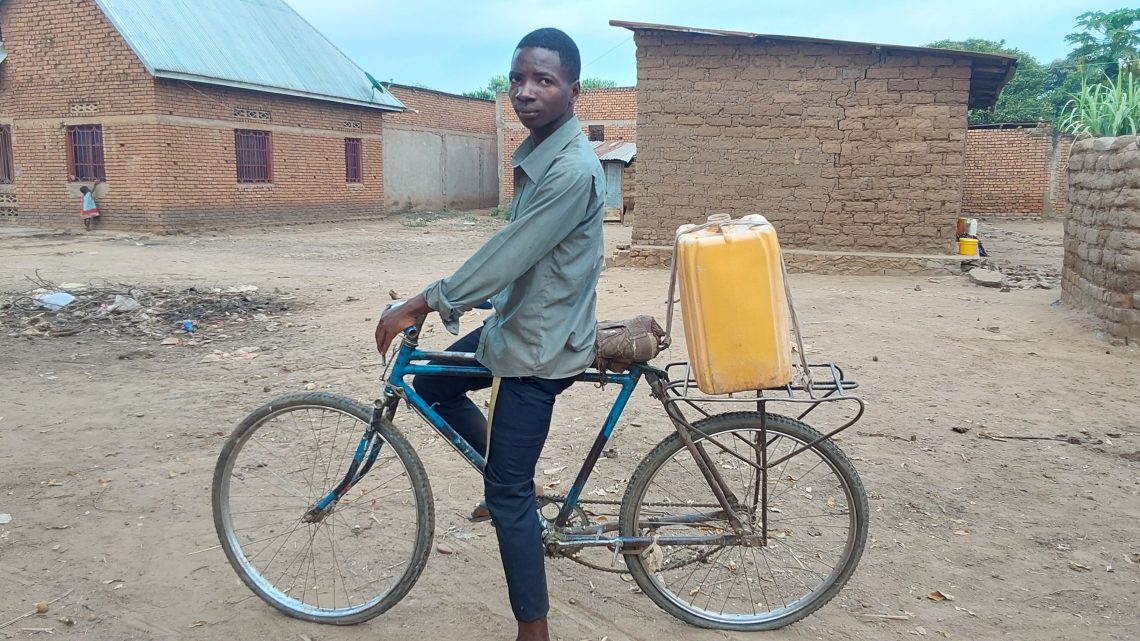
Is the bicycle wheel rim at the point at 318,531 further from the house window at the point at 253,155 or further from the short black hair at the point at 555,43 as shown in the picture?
the house window at the point at 253,155

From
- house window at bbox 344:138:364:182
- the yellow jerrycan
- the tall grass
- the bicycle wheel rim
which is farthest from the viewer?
house window at bbox 344:138:364:182

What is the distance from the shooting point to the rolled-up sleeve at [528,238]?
6.57ft

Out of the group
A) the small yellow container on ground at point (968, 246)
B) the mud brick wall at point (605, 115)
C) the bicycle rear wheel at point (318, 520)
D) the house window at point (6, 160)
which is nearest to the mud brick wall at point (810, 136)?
the small yellow container on ground at point (968, 246)

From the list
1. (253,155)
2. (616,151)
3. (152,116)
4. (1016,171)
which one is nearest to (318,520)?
(152,116)

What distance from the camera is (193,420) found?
452 centimetres

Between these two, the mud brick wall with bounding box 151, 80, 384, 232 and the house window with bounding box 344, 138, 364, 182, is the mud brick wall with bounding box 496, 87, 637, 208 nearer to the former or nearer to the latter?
the mud brick wall with bounding box 151, 80, 384, 232

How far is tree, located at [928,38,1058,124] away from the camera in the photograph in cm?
3123

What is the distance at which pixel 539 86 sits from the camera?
81.8 inches

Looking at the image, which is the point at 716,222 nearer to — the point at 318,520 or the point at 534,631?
the point at 534,631

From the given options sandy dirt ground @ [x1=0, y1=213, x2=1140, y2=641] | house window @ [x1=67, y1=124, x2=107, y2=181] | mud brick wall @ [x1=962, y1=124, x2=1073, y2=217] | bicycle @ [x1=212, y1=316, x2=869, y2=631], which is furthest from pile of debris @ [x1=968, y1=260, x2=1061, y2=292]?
house window @ [x1=67, y1=124, x2=107, y2=181]

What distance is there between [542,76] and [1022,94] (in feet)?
125

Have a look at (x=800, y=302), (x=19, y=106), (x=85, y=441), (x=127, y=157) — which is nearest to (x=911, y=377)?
(x=800, y=302)

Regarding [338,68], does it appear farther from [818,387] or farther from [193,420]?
[818,387]

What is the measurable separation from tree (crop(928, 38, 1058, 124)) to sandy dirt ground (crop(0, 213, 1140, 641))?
27109 millimetres
